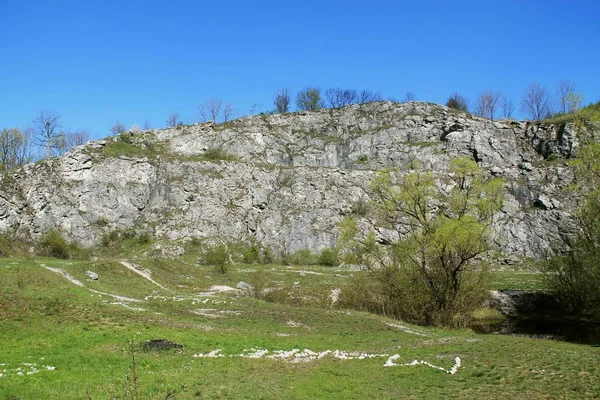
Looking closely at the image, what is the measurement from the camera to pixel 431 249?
120ft

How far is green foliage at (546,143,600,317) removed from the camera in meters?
35.9

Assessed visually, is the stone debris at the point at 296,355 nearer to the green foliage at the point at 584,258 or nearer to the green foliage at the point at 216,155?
the green foliage at the point at 584,258

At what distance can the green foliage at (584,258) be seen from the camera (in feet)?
118

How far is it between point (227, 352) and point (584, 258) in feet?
111

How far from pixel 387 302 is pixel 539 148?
81.9 meters

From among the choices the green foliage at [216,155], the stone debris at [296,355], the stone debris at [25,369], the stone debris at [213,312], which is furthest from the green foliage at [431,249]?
the green foliage at [216,155]

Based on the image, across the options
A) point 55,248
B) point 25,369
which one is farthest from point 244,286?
point 25,369

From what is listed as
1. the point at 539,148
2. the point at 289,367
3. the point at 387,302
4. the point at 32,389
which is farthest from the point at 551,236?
the point at 32,389

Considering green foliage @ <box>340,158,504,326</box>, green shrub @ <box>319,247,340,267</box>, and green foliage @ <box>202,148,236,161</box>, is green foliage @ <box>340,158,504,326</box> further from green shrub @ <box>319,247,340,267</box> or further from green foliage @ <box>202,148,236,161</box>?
green foliage @ <box>202,148,236,161</box>

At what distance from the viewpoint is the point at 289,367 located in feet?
66.9

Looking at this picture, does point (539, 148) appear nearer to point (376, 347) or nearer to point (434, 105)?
point (434, 105)

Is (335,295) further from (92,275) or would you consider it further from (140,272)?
(92,275)

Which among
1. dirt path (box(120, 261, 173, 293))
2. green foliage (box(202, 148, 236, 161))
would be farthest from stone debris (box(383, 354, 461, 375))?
green foliage (box(202, 148, 236, 161))

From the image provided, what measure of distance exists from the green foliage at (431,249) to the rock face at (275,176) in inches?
1756
